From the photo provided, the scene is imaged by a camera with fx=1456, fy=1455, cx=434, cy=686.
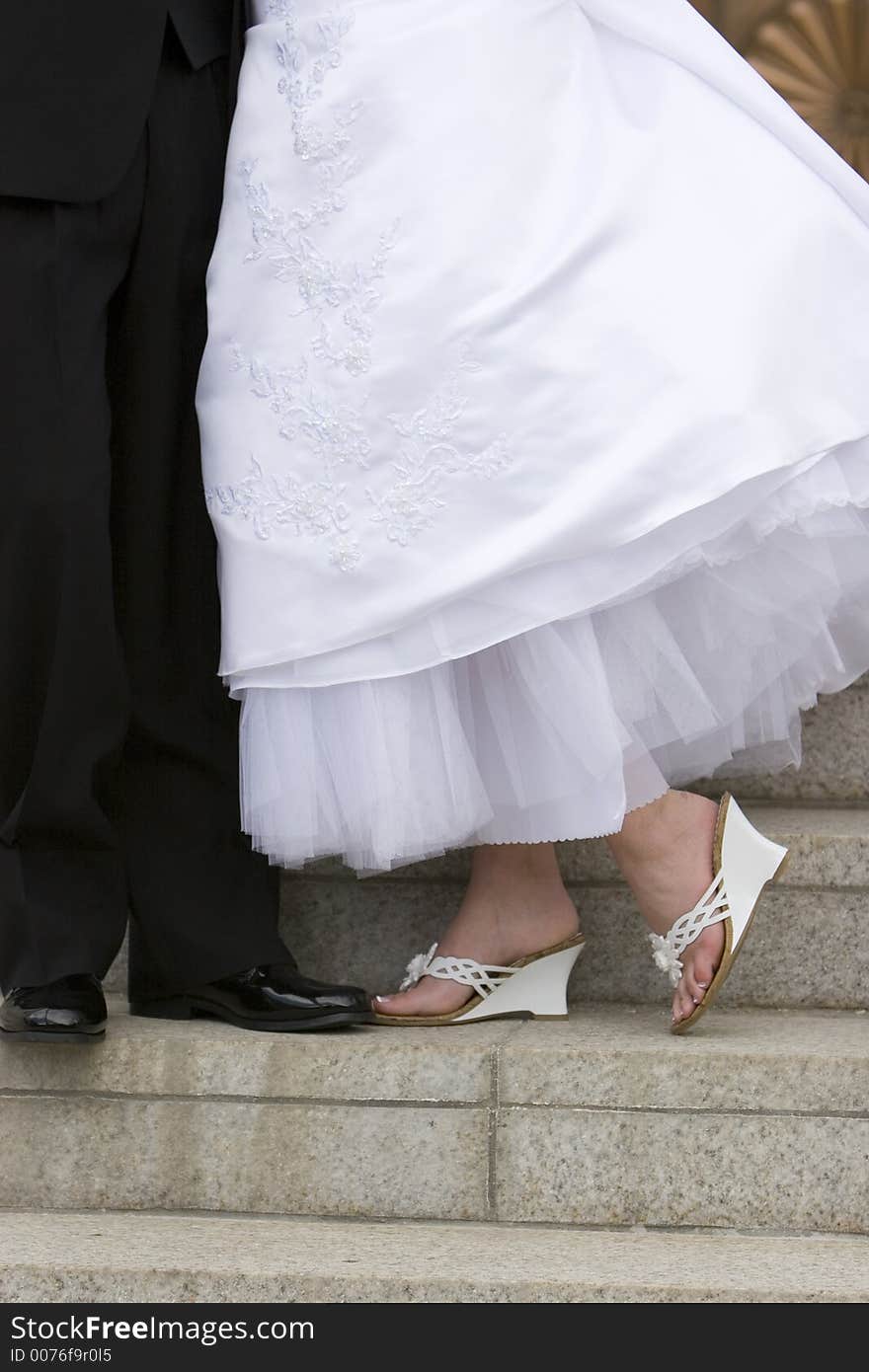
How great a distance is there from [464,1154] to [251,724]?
0.47 metres

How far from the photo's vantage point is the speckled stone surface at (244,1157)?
54.7 inches

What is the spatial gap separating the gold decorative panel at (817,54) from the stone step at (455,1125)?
2.00m

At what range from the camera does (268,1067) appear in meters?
1.44

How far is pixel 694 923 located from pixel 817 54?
2052 millimetres

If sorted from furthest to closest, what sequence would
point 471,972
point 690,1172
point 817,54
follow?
point 817,54 < point 471,972 < point 690,1172

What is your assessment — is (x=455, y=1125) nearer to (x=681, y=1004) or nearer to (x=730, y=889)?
(x=681, y=1004)

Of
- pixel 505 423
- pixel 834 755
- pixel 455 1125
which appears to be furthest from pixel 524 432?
pixel 834 755

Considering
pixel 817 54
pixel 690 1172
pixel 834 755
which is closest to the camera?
pixel 690 1172

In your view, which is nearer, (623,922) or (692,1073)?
(692,1073)

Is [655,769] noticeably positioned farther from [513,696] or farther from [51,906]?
[51,906]

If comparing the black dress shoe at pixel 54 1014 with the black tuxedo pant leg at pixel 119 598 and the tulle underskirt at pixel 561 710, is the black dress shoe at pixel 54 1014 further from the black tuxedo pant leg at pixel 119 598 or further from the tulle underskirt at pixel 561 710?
the tulle underskirt at pixel 561 710

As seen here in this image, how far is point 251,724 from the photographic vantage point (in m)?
1.46

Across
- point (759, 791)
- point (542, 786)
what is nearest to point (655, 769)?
point (542, 786)
